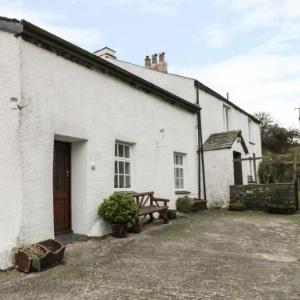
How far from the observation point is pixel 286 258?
21.9ft

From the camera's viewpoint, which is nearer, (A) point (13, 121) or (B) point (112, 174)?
(A) point (13, 121)

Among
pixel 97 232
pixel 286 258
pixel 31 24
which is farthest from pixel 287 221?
pixel 31 24

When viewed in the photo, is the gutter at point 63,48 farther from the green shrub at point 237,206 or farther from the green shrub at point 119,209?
the green shrub at point 237,206

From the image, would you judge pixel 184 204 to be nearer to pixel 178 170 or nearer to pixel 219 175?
pixel 178 170

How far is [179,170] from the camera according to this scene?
45.7ft

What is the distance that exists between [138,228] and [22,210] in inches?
135

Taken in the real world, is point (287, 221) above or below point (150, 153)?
below

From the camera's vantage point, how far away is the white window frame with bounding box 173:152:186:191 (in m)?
13.7

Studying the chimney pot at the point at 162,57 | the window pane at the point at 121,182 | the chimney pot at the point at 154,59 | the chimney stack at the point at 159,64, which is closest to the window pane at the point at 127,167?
the window pane at the point at 121,182

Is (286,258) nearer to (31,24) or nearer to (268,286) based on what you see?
(268,286)

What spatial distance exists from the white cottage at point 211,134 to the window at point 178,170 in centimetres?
40

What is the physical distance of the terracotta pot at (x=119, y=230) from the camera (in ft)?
28.1

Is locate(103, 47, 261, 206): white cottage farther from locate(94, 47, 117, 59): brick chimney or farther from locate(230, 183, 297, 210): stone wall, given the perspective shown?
locate(230, 183, 297, 210): stone wall

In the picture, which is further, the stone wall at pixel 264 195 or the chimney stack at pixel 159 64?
the chimney stack at pixel 159 64
